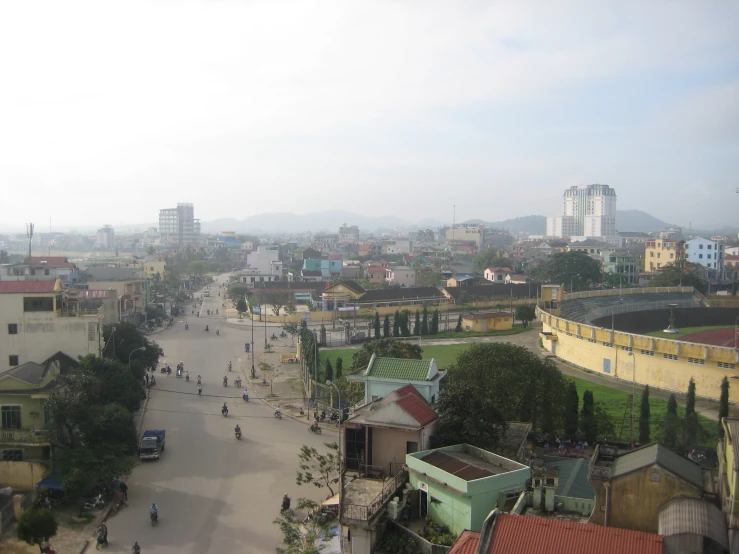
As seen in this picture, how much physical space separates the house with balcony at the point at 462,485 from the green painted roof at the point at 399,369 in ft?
10.5

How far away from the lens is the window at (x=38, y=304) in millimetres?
24938

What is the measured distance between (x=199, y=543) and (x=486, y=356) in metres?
10.6

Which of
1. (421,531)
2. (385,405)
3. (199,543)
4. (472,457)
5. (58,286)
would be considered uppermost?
(58,286)

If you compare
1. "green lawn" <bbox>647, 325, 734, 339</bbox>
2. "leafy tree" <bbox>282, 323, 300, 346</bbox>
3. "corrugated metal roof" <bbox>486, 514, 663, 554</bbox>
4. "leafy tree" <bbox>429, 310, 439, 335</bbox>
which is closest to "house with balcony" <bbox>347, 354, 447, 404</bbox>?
"corrugated metal roof" <bbox>486, 514, 663, 554</bbox>

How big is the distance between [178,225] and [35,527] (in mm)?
155985

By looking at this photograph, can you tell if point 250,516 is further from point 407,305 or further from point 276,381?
point 407,305

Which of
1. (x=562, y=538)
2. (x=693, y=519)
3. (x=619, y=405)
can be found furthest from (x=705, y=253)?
(x=562, y=538)

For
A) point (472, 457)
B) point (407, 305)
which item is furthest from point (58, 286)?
point (407, 305)

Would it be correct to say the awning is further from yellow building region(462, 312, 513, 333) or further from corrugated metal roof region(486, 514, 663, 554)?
yellow building region(462, 312, 513, 333)

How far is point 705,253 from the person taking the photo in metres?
85.8

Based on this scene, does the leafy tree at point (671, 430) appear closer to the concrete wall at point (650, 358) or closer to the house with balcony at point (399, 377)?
the house with balcony at point (399, 377)

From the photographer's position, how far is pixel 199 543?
16250 millimetres

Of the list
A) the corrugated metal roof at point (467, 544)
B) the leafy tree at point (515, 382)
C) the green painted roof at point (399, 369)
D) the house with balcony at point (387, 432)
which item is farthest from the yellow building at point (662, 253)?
the corrugated metal roof at point (467, 544)

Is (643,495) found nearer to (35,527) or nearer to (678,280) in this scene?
(35,527)
